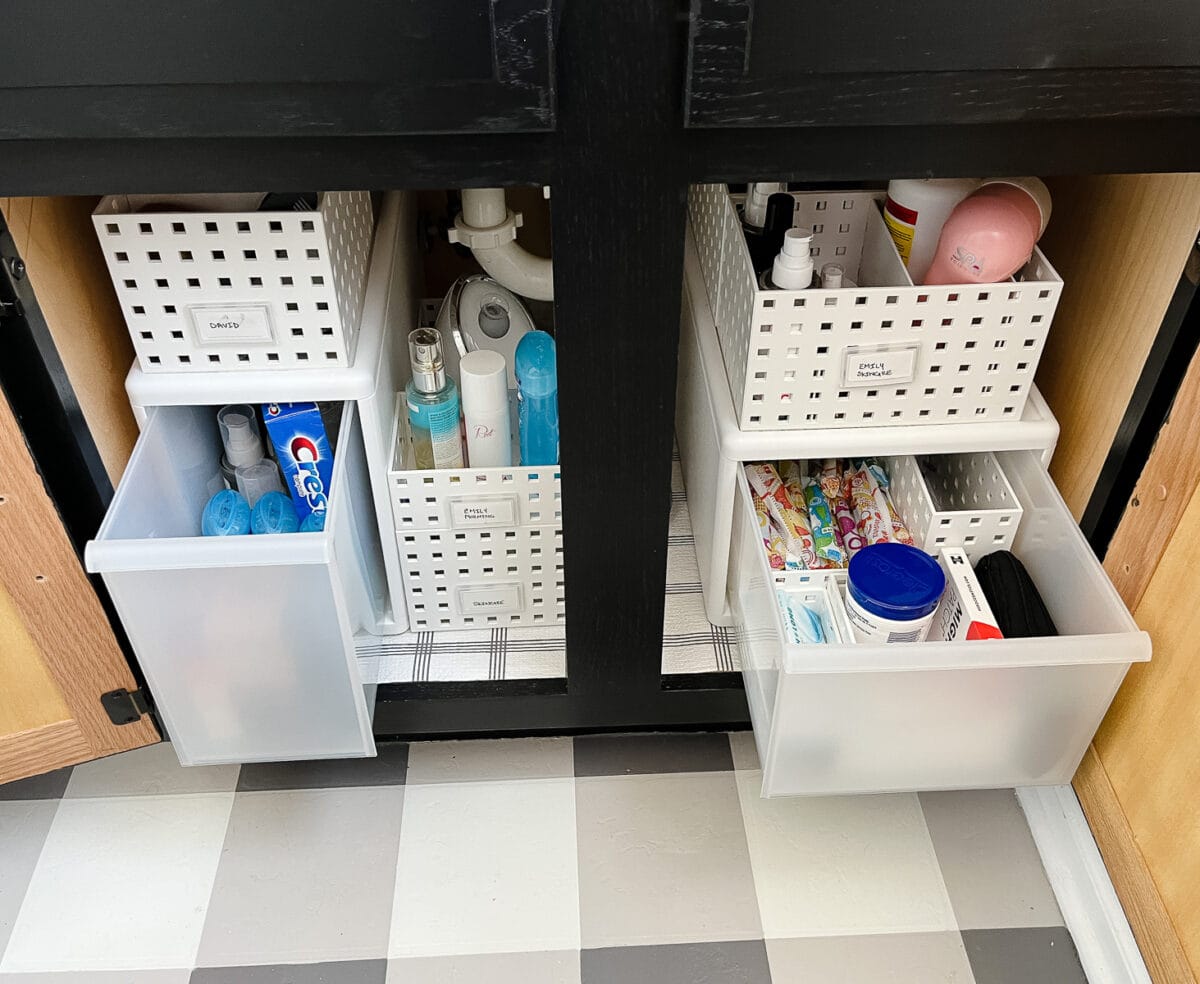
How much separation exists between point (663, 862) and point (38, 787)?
0.66 metres

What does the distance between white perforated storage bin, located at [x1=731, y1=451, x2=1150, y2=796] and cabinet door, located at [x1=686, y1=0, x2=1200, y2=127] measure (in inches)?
14.7

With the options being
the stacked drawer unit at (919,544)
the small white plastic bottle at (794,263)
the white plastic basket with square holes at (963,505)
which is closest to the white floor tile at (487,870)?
the stacked drawer unit at (919,544)

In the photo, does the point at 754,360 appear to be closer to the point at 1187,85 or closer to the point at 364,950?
the point at 1187,85

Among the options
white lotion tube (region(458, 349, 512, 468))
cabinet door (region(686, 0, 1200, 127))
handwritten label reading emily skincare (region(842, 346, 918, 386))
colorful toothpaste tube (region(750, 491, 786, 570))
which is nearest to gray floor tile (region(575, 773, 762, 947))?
colorful toothpaste tube (region(750, 491, 786, 570))

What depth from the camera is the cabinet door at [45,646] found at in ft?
2.78

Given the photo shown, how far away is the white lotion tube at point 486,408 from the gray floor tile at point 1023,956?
633mm

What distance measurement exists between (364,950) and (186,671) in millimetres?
310

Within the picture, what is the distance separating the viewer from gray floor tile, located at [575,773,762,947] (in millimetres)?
987

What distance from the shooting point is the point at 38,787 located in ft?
3.64

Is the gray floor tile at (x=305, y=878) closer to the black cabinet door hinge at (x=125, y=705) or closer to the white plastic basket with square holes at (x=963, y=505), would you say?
the black cabinet door hinge at (x=125, y=705)

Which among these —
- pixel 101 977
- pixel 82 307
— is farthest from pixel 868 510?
pixel 101 977

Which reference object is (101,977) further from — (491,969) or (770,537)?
(770,537)

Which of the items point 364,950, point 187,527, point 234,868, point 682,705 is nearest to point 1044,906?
point 682,705

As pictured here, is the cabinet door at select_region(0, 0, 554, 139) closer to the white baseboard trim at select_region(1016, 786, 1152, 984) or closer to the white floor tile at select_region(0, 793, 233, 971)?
the white floor tile at select_region(0, 793, 233, 971)
